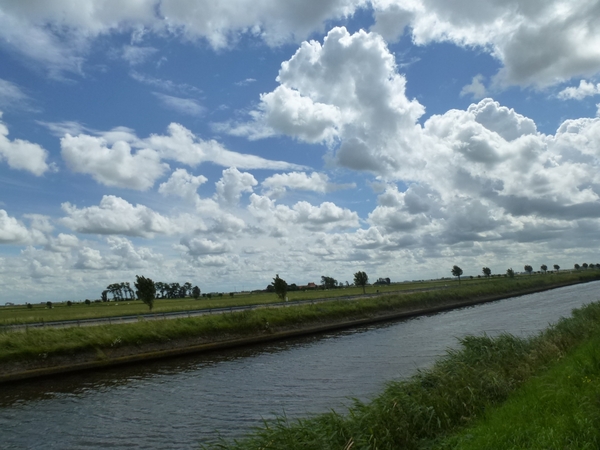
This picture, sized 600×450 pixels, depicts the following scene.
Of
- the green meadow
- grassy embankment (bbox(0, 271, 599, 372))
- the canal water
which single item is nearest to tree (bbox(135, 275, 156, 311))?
grassy embankment (bbox(0, 271, 599, 372))

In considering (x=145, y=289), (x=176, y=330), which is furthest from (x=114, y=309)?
(x=176, y=330)

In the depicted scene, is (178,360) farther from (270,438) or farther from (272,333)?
(270,438)

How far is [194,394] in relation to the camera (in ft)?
75.5

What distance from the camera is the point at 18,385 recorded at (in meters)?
27.7

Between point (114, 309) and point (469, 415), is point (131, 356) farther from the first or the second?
point (114, 309)

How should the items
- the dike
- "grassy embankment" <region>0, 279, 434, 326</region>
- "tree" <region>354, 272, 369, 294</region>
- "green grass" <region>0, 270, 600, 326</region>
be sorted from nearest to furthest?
the dike
"grassy embankment" <region>0, 279, 434, 326</region>
"green grass" <region>0, 270, 600, 326</region>
"tree" <region>354, 272, 369, 294</region>

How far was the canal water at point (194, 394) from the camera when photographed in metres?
17.2

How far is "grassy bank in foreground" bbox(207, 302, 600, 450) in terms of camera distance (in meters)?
8.80

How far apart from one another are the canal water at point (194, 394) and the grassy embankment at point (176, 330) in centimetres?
284

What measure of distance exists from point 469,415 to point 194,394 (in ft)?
48.7

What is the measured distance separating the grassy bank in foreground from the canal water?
246 cm

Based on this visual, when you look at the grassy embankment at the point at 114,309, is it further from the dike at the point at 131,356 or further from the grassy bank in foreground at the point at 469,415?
the grassy bank in foreground at the point at 469,415

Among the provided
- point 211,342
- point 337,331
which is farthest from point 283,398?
point 337,331

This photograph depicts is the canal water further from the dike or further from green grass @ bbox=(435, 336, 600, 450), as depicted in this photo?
green grass @ bbox=(435, 336, 600, 450)
